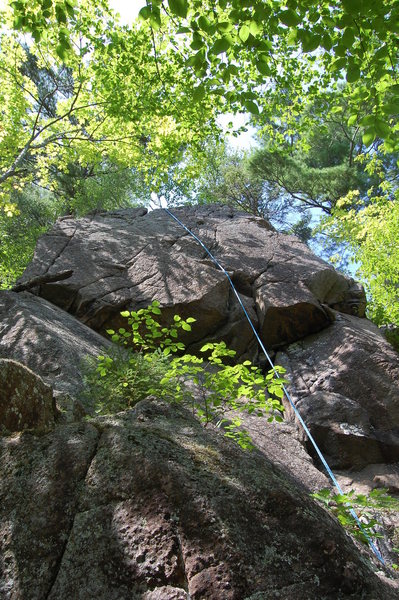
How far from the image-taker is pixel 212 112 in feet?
33.8

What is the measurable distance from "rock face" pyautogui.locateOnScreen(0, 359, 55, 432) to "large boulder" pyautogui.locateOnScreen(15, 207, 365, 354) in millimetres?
4704

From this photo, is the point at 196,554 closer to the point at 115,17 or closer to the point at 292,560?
the point at 292,560

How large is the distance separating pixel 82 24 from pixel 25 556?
1189 centimetres

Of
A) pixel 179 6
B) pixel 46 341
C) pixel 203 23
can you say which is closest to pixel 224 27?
pixel 203 23

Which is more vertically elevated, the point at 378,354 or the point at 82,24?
the point at 82,24

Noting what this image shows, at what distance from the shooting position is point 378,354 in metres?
6.80

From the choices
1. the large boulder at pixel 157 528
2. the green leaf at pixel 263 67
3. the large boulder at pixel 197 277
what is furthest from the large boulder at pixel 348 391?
the green leaf at pixel 263 67

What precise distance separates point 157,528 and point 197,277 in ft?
20.1

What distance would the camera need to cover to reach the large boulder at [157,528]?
148 centimetres

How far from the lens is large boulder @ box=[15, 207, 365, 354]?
24.0 feet

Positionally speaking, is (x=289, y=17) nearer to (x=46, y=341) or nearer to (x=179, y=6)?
(x=179, y=6)

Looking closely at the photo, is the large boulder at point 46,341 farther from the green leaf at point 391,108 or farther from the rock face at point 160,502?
the green leaf at point 391,108

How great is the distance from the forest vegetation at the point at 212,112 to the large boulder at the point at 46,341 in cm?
315

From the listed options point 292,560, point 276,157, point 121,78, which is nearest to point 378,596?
point 292,560
